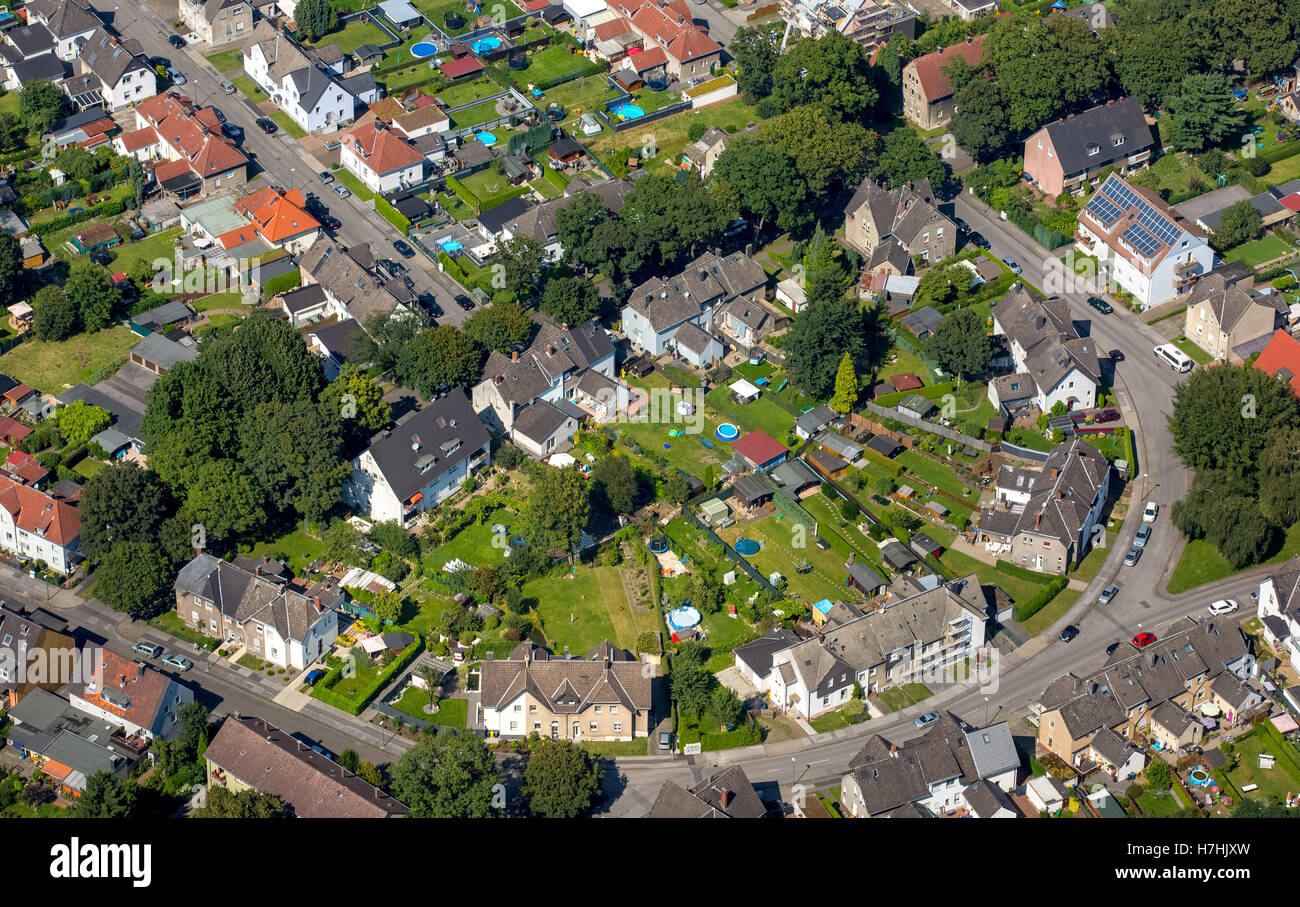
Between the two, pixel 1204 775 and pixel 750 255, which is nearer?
pixel 1204 775

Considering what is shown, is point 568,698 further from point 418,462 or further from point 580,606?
point 418,462

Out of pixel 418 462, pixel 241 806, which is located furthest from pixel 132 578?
pixel 241 806

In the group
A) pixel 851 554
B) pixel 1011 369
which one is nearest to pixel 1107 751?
pixel 851 554

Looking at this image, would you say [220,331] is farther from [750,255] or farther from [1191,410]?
[1191,410]

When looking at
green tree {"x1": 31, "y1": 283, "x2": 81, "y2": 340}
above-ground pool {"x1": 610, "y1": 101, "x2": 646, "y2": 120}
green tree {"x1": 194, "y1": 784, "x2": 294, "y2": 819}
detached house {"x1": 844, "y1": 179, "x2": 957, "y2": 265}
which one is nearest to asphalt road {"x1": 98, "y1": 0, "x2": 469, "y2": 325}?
green tree {"x1": 31, "y1": 283, "x2": 81, "y2": 340}

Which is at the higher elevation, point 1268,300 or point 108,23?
point 1268,300

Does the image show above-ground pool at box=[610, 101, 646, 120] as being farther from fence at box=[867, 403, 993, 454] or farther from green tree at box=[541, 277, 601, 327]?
fence at box=[867, 403, 993, 454]
